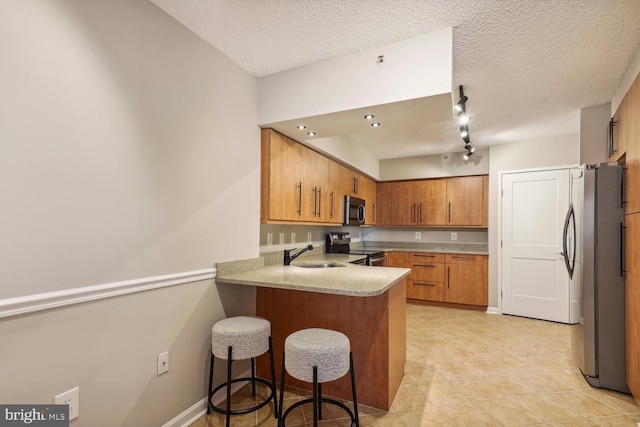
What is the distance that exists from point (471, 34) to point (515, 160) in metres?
2.97

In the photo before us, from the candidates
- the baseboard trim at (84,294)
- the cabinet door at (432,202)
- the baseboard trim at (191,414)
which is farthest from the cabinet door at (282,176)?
the cabinet door at (432,202)

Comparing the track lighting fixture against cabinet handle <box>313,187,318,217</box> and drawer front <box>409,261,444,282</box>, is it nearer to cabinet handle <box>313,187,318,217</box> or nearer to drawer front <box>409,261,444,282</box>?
cabinet handle <box>313,187,318,217</box>

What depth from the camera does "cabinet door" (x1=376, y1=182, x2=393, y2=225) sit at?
213 inches

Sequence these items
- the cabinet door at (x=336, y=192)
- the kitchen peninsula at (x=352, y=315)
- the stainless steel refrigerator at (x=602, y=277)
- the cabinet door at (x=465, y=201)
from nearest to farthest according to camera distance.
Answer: the kitchen peninsula at (x=352, y=315) < the stainless steel refrigerator at (x=602, y=277) < the cabinet door at (x=336, y=192) < the cabinet door at (x=465, y=201)

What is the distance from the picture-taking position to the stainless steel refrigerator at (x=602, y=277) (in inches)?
89.0

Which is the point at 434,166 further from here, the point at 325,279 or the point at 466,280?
the point at 325,279

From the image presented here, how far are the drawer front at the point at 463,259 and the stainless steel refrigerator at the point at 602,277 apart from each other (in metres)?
2.08

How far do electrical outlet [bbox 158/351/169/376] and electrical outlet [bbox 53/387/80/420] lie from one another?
1.33ft

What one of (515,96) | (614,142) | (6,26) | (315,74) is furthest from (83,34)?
(614,142)

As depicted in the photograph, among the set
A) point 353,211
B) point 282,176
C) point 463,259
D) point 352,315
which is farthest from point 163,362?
point 463,259

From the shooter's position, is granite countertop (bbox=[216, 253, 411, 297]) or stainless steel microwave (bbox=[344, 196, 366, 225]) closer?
granite countertop (bbox=[216, 253, 411, 297])

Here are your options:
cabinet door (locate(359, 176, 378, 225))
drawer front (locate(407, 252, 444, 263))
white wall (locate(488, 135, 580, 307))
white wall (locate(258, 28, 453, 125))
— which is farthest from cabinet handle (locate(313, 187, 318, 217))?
white wall (locate(488, 135, 580, 307))

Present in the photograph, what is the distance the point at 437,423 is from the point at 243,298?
157 centimetres

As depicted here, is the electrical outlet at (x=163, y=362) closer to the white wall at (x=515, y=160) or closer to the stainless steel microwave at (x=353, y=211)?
the stainless steel microwave at (x=353, y=211)
